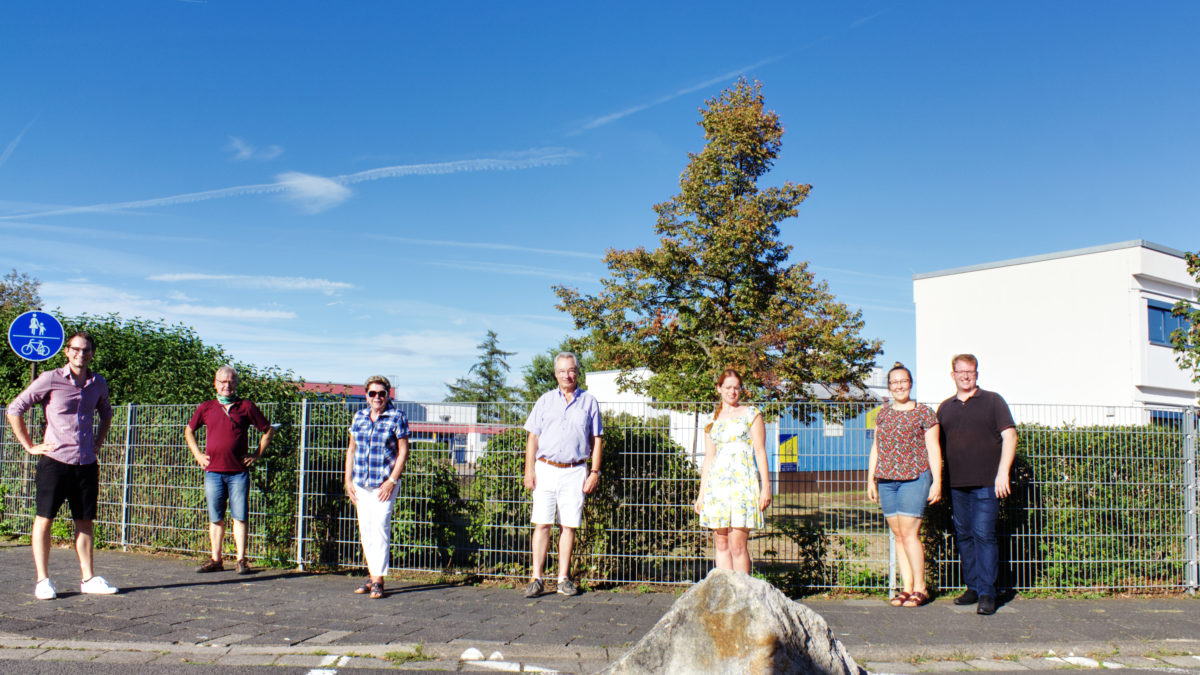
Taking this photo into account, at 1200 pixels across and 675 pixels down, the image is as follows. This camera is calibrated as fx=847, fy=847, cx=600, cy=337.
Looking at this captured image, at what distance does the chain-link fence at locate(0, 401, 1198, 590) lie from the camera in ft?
22.9

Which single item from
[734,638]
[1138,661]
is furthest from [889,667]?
[734,638]

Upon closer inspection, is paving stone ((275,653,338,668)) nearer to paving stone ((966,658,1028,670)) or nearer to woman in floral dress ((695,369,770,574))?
woman in floral dress ((695,369,770,574))

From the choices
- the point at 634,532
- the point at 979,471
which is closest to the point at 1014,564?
the point at 979,471

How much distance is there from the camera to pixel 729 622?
3656mm

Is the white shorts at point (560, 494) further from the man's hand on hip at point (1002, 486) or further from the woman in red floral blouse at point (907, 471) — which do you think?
the man's hand on hip at point (1002, 486)

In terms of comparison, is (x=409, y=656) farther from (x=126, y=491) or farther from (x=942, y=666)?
(x=126, y=491)

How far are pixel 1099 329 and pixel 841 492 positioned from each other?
29.3 m

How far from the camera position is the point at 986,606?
634cm

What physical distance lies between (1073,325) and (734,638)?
3307 cm

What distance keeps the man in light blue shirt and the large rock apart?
2.96 meters

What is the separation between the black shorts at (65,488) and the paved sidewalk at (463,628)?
65 centimetres

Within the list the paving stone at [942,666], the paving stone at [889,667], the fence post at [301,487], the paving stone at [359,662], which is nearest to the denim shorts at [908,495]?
the paving stone at [942,666]

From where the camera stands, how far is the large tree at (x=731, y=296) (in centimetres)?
1448

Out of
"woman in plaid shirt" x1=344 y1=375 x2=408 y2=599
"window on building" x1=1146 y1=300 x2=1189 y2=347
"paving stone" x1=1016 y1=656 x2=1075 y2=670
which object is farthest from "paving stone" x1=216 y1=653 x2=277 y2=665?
"window on building" x1=1146 y1=300 x2=1189 y2=347
